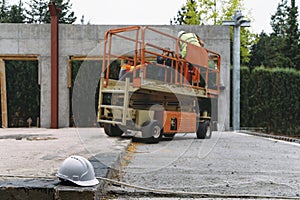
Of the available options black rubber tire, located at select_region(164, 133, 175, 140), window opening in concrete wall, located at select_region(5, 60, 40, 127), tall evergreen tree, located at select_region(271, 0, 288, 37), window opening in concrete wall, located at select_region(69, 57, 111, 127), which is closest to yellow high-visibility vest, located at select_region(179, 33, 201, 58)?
black rubber tire, located at select_region(164, 133, 175, 140)

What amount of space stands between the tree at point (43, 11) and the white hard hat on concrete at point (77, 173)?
110ft

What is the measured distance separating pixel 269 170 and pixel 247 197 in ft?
5.15

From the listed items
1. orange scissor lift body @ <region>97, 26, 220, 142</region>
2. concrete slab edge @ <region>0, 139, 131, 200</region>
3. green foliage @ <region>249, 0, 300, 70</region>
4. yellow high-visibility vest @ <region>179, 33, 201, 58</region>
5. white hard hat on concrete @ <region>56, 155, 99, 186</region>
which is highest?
green foliage @ <region>249, 0, 300, 70</region>

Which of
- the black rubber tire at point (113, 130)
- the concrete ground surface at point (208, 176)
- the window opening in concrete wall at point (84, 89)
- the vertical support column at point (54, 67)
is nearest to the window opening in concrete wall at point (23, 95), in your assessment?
the window opening in concrete wall at point (84, 89)

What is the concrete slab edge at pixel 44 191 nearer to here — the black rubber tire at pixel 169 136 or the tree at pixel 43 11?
the black rubber tire at pixel 169 136

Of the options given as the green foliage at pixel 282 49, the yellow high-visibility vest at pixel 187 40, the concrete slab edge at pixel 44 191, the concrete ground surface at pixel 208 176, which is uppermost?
the green foliage at pixel 282 49

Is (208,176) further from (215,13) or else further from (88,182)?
(215,13)

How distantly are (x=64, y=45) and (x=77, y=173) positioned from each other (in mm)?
11121

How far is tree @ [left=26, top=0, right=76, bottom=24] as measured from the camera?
35.7m

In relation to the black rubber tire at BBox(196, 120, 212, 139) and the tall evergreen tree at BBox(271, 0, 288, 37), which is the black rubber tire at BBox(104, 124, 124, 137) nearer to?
the black rubber tire at BBox(196, 120, 212, 139)

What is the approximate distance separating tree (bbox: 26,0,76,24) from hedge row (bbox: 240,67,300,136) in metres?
23.4

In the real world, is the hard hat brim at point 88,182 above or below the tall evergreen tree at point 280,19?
below

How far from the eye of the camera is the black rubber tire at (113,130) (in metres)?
8.73

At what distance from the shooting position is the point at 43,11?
36.0m
